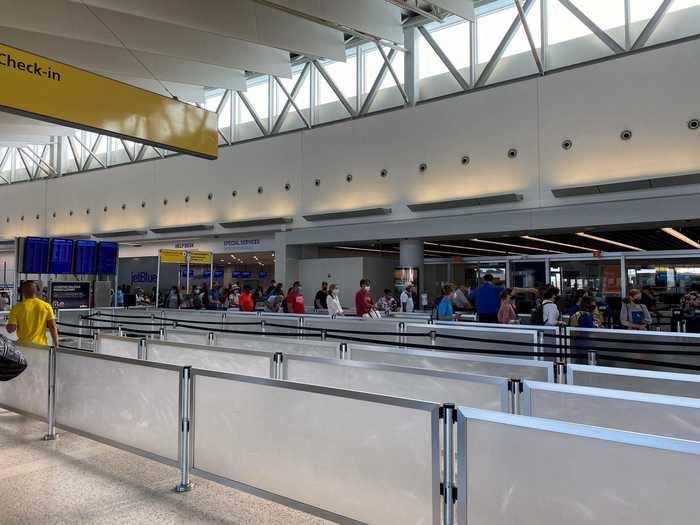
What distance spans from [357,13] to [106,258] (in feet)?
31.3

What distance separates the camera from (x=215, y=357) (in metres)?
5.11

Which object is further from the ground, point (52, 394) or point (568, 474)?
point (568, 474)

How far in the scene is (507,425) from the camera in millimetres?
2291

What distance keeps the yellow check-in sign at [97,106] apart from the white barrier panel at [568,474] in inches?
313

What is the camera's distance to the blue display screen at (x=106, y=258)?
1501cm

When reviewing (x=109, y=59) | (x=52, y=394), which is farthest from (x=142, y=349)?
(x=109, y=59)

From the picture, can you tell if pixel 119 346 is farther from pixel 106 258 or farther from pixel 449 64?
pixel 449 64

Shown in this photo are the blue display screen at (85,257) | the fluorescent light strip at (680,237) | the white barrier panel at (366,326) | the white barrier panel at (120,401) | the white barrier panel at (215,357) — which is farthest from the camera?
the fluorescent light strip at (680,237)

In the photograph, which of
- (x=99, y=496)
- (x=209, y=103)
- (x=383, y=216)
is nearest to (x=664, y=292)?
(x=383, y=216)

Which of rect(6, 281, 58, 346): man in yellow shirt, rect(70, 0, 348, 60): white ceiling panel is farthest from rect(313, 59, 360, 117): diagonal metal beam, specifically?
rect(6, 281, 58, 346): man in yellow shirt

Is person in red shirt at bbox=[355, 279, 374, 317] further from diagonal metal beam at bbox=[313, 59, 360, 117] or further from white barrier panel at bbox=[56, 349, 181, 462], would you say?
diagonal metal beam at bbox=[313, 59, 360, 117]

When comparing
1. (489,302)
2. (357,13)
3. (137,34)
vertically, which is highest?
(357,13)

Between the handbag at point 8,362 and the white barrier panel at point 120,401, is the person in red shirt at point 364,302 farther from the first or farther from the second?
the handbag at point 8,362

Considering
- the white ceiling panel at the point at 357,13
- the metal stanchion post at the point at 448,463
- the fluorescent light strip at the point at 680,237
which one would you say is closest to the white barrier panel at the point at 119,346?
the metal stanchion post at the point at 448,463
